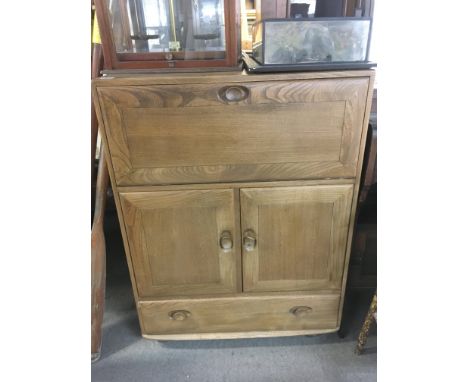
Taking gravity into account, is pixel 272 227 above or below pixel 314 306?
above

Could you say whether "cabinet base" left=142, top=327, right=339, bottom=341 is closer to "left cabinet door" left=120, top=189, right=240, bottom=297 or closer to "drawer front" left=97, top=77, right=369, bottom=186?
"left cabinet door" left=120, top=189, right=240, bottom=297

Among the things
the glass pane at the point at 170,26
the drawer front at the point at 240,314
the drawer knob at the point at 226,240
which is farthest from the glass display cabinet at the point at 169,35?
the drawer front at the point at 240,314

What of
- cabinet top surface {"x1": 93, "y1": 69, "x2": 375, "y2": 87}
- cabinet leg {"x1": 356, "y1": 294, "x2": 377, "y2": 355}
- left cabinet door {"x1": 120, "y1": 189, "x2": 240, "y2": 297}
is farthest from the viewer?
cabinet leg {"x1": 356, "y1": 294, "x2": 377, "y2": 355}

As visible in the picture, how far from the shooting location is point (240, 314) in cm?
104

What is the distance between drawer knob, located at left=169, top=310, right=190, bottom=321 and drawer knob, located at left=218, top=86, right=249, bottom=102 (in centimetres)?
65

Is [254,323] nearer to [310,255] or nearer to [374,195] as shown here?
[310,255]

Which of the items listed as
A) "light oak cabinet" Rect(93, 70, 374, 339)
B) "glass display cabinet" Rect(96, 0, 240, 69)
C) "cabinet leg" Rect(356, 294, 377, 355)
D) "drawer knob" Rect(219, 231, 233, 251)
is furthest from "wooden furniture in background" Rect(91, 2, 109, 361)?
"cabinet leg" Rect(356, 294, 377, 355)

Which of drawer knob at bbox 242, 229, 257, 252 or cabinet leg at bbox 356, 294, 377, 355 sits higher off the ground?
drawer knob at bbox 242, 229, 257, 252

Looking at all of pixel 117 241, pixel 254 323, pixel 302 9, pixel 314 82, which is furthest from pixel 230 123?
pixel 117 241

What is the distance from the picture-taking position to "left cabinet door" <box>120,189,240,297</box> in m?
0.87

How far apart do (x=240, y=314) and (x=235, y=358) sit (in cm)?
18

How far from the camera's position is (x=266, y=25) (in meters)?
0.76

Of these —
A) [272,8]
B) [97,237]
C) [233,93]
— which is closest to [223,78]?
[233,93]

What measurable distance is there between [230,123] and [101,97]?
0.97 ft
